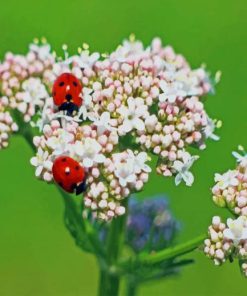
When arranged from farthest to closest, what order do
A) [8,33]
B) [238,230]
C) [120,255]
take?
1. [8,33]
2. [120,255]
3. [238,230]

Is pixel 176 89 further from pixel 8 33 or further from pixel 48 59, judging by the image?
pixel 8 33

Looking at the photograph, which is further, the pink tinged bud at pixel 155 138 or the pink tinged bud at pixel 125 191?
the pink tinged bud at pixel 155 138

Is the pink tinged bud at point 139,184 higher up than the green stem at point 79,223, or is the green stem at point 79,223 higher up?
the green stem at point 79,223

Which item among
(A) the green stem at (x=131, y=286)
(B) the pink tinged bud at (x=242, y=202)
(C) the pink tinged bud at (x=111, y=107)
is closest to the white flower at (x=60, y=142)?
(C) the pink tinged bud at (x=111, y=107)

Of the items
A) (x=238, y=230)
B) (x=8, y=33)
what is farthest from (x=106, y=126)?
(x=8, y=33)

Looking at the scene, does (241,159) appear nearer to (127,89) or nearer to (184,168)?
(184,168)

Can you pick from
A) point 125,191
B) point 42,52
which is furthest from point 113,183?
point 42,52

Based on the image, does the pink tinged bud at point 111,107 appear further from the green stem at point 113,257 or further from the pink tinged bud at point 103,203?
the green stem at point 113,257
